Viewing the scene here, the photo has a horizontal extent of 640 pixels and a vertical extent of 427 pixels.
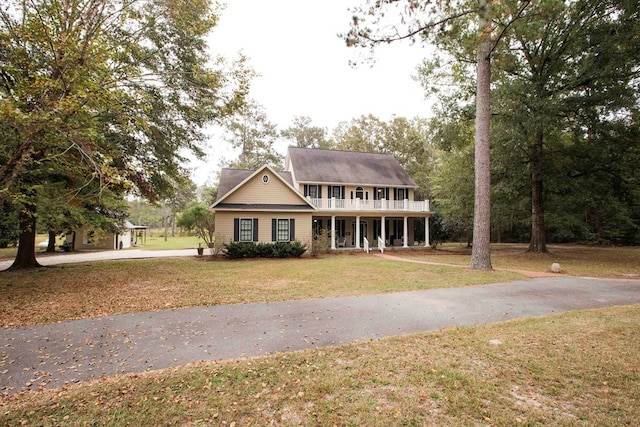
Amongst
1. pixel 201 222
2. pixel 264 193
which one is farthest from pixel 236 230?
pixel 201 222

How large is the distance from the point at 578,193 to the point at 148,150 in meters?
22.9

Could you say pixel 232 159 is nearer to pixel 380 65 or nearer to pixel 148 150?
pixel 148 150

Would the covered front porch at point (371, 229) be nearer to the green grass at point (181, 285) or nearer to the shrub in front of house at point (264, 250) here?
the shrub in front of house at point (264, 250)

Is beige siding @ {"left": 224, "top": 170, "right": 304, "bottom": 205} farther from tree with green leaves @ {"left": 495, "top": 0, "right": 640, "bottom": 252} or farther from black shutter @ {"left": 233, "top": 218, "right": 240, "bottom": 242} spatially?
tree with green leaves @ {"left": 495, "top": 0, "right": 640, "bottom": 252}

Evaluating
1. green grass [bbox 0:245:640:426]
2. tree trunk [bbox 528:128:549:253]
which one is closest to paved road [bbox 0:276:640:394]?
green grass [bbox 0:245:640:426]

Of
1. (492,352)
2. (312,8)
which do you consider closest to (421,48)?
(312,8)

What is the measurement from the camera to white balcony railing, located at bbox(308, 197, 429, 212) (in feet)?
69.5

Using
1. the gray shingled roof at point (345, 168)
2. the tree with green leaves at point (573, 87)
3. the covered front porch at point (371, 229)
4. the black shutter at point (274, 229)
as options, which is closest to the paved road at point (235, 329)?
the tree with green leaves at point (573, 87)

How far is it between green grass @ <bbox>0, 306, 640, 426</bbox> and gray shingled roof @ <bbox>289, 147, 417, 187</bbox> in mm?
18523

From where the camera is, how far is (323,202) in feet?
69.5

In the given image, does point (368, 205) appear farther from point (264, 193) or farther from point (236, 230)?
point (236, 230)

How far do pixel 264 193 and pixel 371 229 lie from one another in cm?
963

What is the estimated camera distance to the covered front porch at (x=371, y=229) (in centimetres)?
2283

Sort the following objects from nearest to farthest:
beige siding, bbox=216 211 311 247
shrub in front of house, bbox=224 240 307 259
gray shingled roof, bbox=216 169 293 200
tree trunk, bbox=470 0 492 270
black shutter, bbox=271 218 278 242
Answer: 1. tree trunk, bbox=470 0 492 270
2. shrub in front of house, bbox=224 240 307 259
3. beige siding, bbox=216 211 311 247
4. black shutter, bbox=271 218 278 242
5. gray shingled roof, bbox=216 169 293 200
